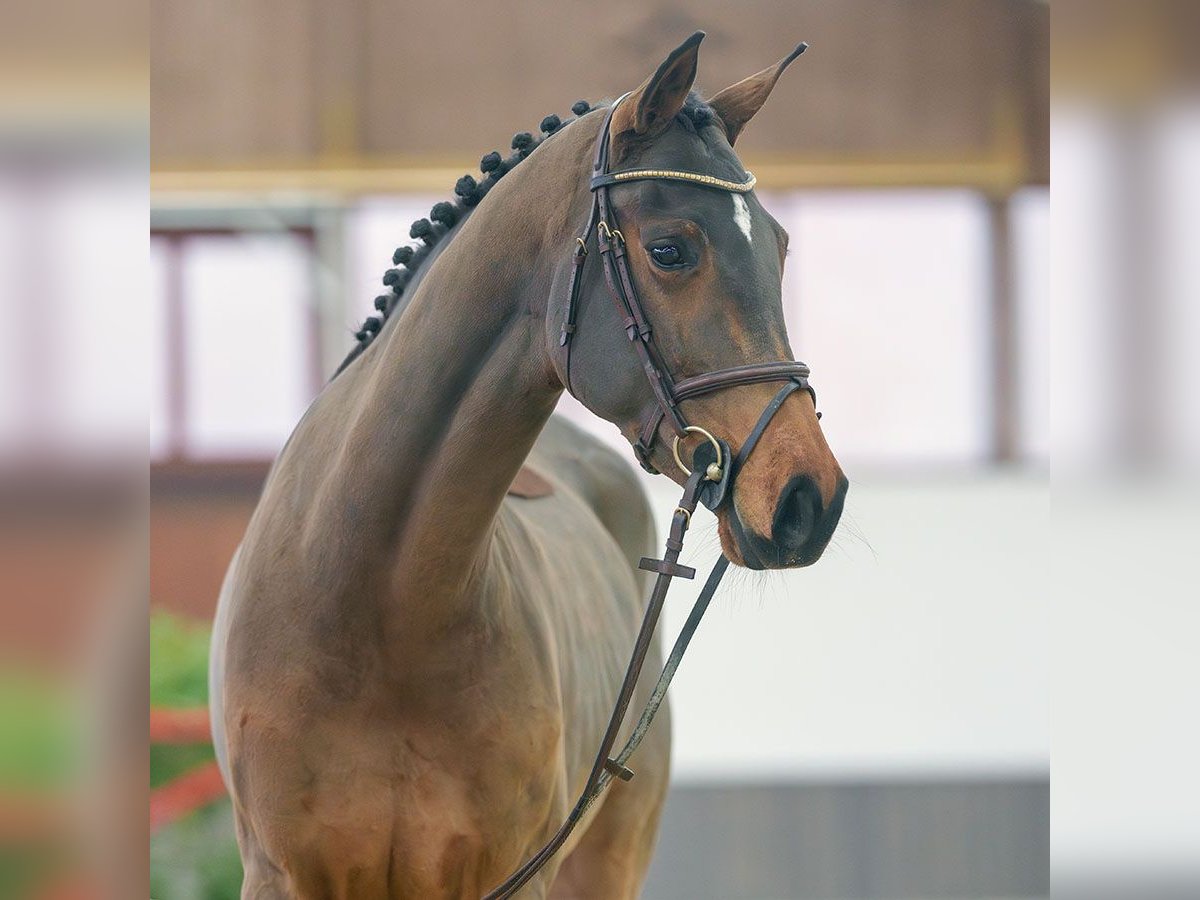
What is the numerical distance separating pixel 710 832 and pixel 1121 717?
15.2 feet

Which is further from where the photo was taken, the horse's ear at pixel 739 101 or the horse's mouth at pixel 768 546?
the horse's ear at pixel 739 101

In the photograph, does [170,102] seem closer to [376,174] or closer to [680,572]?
[376,174]

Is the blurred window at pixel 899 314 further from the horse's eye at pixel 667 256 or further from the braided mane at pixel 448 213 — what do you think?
the horse's eye at pixel 667 256

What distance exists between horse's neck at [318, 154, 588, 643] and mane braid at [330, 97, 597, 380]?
11 centimetres

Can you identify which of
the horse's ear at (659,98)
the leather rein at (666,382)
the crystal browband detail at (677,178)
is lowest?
the leather rein at (666,382)

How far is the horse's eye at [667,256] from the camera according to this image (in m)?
1.62

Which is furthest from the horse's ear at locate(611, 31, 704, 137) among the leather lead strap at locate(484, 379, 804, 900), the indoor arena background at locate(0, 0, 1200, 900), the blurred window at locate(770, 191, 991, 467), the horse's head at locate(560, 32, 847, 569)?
the blurred window at locate(770, 191, 991, 467)

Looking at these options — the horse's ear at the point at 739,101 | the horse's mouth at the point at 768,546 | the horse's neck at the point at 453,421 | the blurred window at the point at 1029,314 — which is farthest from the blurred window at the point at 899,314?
the horse's mouth at the point at 768,546

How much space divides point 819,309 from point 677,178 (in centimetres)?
385

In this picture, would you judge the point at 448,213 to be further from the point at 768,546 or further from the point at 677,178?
the point at 768,546

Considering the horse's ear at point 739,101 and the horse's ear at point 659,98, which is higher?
the horse's ear at point 739,101

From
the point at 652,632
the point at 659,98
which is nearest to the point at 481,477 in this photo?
the point at 652,632

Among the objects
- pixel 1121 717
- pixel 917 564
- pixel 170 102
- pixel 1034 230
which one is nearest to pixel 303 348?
pixel 170 102

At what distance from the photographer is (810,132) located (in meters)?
5.47
